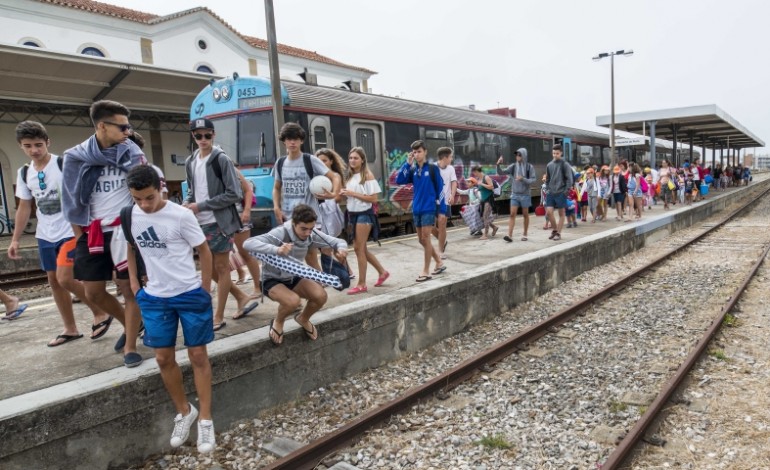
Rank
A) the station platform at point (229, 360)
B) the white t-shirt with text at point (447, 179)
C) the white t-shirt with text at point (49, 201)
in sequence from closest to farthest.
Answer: the station platform at point (229, 360) → the white t-shirt with text at point (49, 201) → the white t-shirt with text at point (447, 179)

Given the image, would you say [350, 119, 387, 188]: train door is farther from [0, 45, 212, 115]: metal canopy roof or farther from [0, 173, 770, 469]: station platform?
[0, 45, 212, 115]: metal canopy roof

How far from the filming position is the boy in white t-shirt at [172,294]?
3.26 meters

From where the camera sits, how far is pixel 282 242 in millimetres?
4137

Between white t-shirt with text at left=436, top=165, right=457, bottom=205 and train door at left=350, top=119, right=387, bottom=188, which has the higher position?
train door at left=350, top=119, right=387, bottom=188

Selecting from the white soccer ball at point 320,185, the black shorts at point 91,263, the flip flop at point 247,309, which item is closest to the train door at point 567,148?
the white soccer ball at point 320,185

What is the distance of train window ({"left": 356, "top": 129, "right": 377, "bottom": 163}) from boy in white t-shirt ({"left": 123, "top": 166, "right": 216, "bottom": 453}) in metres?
8.22

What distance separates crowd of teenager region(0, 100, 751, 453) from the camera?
3301 millimetres

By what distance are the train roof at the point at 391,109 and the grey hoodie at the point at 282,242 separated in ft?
20.3

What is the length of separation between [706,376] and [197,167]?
487 cm

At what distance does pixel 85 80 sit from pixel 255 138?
22.9 feet

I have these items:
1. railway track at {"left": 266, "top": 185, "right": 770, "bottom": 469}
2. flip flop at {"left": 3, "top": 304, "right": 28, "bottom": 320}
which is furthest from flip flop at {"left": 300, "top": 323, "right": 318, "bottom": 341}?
flip flop at {"left": 3, "top": 304, "right": 28, "bottom": 320}

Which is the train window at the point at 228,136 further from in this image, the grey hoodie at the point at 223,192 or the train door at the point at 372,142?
the grey hoodie at the point at 223,192

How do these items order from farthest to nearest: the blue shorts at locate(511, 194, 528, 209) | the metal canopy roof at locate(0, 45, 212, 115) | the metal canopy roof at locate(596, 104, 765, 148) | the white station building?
1. the metal canopy roof at locate(596, 104, 765, 148)
2. the white station building
3. the metal canopy roof at locate(0, 45, 212, 115)
4. the blue shorts at locate(511, 194, 528, 209)

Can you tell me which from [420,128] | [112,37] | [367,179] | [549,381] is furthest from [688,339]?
[112,37]
